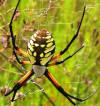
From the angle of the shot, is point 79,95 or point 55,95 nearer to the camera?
point 79,95

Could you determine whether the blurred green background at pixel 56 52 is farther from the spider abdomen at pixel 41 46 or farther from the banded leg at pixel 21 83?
the spider abdomen at pixel 41 46

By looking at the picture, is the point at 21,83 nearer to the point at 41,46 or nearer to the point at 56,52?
the point at 56,52

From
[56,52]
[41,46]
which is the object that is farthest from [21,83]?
[41,46]

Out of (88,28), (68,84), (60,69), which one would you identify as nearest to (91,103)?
(68,84)

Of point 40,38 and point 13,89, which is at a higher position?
point 40,38

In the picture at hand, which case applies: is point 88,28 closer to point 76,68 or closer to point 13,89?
point 76,68

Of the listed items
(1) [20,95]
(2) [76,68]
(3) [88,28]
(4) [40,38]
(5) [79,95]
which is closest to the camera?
(4) [40,38]

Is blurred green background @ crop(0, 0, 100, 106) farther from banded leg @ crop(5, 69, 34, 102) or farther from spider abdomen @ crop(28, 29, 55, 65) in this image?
spider abdomen @ crop(28, 29, 55, 65)
